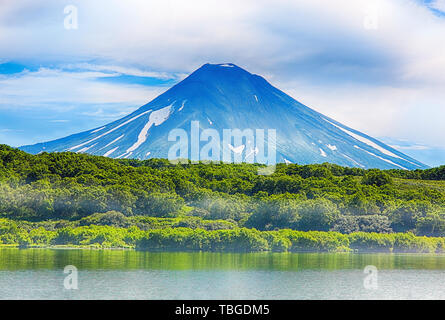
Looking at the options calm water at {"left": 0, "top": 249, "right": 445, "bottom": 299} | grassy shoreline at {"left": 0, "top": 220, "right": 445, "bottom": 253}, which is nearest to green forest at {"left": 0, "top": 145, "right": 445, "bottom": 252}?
grassy shoreline at {"left": 0, "top": 220, "right": 445, "bottom": 253}

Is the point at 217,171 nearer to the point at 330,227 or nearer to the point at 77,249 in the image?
the point at 330,227

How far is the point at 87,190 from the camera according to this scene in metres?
75.8

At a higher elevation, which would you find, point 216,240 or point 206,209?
point 206,209

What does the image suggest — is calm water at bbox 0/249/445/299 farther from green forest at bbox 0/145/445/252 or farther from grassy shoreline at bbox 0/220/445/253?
green forest at bbox 0/145/445/252

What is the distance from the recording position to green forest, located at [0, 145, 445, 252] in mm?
63062

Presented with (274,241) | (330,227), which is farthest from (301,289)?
(330,227)

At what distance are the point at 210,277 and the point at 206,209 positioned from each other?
39.7m

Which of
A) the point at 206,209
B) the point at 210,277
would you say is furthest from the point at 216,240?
the point at 210,277

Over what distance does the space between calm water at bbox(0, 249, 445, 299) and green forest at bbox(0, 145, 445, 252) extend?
11.6 metres

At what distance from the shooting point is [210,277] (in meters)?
37.3

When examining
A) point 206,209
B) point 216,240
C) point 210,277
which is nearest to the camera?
point 210,277

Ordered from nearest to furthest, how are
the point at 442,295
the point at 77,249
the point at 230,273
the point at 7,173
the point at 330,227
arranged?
the point at 442,295
the point at 230,273
the point at 77,249
the point at 330,227
the point at 7,173

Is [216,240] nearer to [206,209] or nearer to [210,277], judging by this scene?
[206,209]
